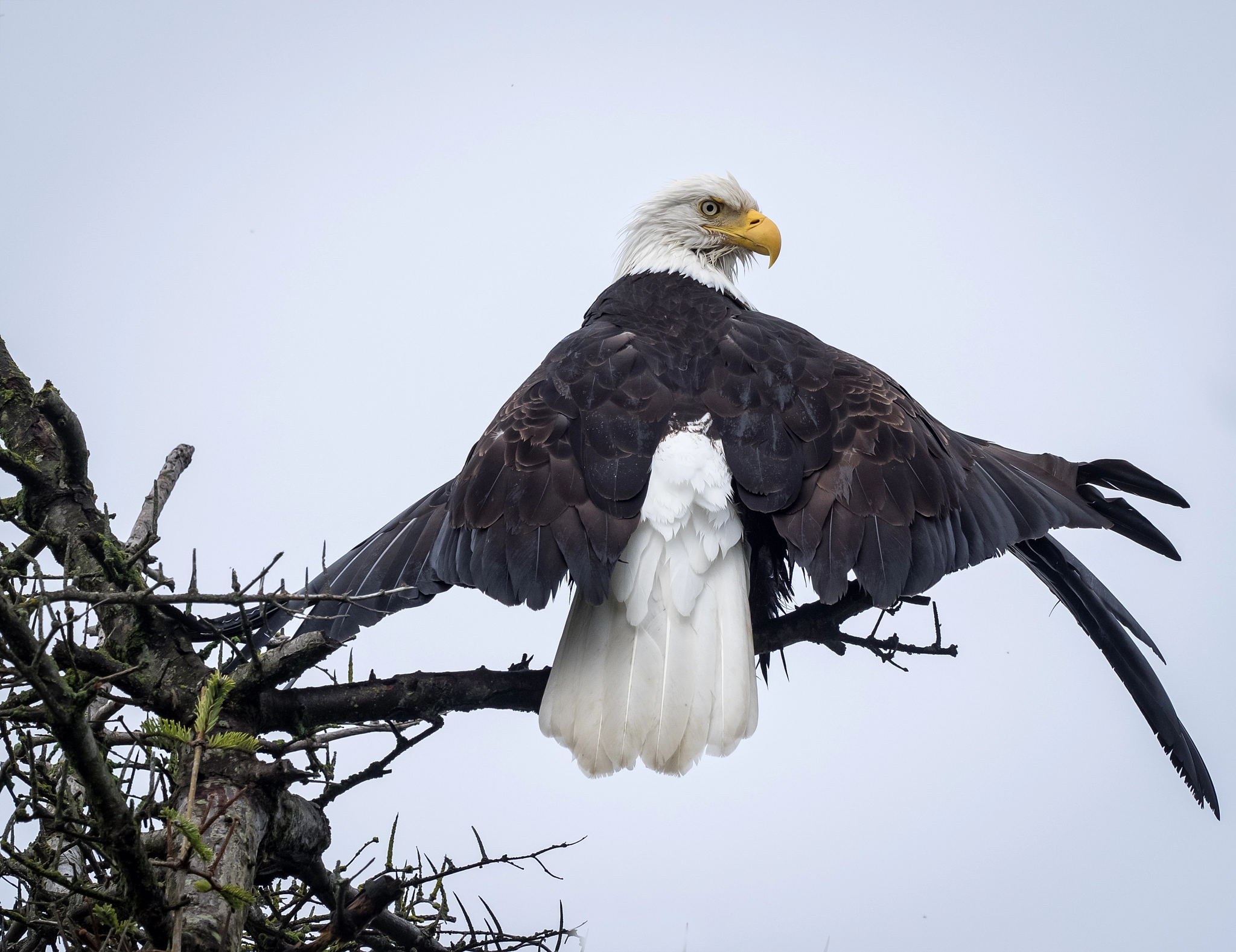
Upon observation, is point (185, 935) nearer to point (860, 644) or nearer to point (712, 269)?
point (860, 644)

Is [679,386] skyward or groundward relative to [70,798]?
skyward

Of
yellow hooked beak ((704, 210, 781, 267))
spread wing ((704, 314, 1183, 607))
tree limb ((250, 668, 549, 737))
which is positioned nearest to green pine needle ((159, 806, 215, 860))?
tree limb ((250, 668, 549, 737))

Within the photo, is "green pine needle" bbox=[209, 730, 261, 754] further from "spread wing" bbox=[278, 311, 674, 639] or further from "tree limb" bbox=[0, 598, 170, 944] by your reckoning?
"spread wing" bbox=[278, 311, 674, 639]

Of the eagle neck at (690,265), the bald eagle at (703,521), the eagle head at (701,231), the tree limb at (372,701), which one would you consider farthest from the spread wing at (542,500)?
the eagle head at (701,231)

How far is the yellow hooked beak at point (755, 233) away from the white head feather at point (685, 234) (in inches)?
1.2

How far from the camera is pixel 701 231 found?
4.38 m

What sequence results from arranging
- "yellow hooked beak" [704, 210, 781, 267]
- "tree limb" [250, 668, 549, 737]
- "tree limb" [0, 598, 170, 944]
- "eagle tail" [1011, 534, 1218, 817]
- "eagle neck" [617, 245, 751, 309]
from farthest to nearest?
"yellow hooked beak" [704, 210, 781, 267], "eagle neck" [617, 245, 751, 309], "eagle tail" [1011, 534, 1218, 817], "tree limb" [250, 668, 549, 737], "tree limb" [0, 598, 170, 944]

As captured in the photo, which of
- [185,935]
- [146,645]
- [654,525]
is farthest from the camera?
[654,525]

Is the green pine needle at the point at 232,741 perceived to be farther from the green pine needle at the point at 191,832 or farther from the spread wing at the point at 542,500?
the spread wing at the point at 542,500

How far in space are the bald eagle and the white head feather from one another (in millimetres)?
1163

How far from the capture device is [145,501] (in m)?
2.74

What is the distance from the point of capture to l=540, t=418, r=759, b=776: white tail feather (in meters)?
2.39

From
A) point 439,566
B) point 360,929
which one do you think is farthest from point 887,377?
point 360,929

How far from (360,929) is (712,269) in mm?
2826
